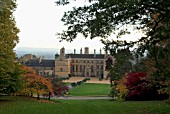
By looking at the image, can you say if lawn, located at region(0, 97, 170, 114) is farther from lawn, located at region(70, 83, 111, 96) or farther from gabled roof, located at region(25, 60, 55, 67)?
gabled roof, located at region(25, 60, 55, 67)

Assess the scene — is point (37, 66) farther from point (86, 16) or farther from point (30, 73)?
point (86, 16)

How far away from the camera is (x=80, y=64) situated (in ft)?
411

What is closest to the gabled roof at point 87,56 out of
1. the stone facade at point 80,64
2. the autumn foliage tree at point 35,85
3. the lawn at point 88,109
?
the stone facade at point 80,64

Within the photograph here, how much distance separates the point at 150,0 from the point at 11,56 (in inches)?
658

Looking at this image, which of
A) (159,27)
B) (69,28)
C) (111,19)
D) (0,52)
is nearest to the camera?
(111,19)

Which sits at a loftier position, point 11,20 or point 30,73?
point 11,20

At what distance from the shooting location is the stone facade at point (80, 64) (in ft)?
398

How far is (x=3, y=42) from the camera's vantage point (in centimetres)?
2394

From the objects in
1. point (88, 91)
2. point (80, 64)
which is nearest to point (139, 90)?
point (88, 91)

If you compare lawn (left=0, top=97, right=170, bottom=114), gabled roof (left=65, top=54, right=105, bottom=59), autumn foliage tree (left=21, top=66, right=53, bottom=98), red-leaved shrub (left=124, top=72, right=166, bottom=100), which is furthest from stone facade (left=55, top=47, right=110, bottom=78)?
lawn (left=0, top=97, right=170, bottom=114)

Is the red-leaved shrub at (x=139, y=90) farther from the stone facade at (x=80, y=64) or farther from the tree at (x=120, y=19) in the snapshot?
the stone facade at (x=80, y=64)

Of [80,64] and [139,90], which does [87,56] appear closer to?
[80,64]

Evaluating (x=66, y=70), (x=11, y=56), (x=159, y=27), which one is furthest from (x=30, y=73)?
(x=66, y=70)

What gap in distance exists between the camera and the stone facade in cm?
12131
